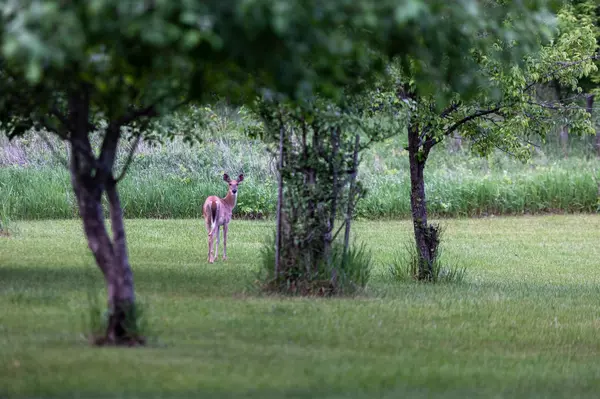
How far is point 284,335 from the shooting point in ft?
36.0

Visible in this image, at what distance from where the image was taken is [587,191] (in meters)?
31.5

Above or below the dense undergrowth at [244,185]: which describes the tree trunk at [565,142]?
above

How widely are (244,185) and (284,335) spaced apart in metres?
17.5

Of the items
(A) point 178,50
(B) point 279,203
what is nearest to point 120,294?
(A) point 178,50

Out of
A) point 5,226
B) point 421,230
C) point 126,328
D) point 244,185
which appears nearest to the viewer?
point 126,328

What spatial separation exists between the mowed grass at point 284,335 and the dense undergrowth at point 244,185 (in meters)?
6.65

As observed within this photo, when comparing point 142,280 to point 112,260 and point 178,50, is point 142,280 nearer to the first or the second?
point 112,260

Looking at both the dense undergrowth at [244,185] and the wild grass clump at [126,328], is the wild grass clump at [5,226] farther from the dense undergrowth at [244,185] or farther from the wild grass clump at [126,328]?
the wild grass clump at [126,328]

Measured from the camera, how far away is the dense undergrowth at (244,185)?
1062 inches

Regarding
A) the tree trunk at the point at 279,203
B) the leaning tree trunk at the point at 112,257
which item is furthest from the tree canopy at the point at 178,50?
the tree trunk at the point at 279,203

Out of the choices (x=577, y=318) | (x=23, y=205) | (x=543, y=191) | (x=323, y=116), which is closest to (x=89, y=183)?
(x=323, y=116)

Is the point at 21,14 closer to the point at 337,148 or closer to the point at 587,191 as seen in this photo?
the point at 337,148

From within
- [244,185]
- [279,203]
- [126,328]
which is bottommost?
[126,328]

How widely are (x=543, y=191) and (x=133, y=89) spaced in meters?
24.1
